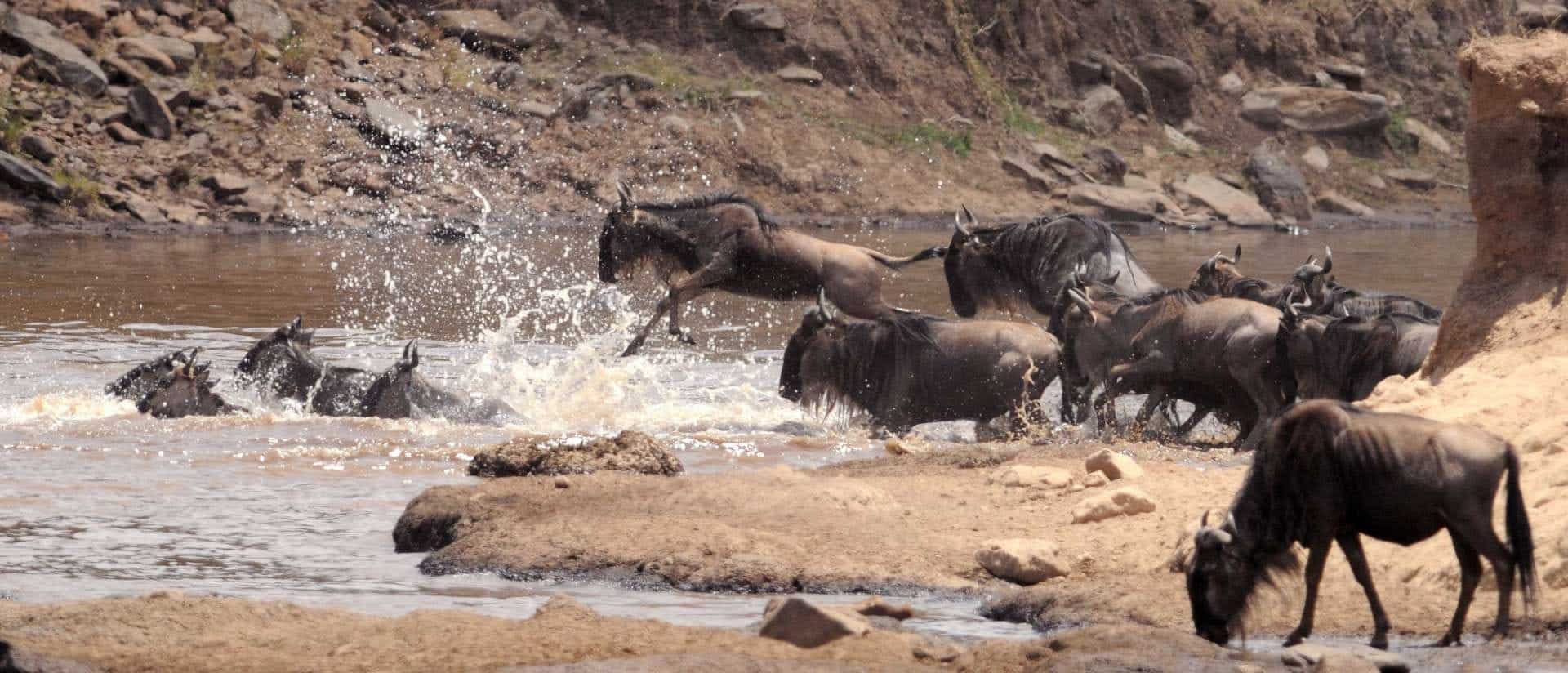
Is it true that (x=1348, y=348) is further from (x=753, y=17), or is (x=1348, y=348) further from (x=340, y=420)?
(x=753, y=17)

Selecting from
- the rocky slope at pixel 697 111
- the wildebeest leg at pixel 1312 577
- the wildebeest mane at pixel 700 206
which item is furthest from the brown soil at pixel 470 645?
the rocky slope at pixel 697 111

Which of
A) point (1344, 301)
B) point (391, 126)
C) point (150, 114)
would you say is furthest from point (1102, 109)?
point (1344, 301)

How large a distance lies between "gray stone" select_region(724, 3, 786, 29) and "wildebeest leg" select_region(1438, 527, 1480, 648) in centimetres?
2857

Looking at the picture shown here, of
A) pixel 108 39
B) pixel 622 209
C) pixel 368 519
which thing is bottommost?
pixel 368 519

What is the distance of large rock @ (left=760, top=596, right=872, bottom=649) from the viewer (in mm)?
6344

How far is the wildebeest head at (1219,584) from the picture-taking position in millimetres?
6469

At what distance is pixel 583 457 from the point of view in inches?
391

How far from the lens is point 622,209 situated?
16.0 meters

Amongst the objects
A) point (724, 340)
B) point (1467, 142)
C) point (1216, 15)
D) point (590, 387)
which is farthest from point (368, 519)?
point (1216, 15)

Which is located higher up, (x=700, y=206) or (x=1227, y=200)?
(x=1227, y=200)

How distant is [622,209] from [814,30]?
Result: 20020 mm

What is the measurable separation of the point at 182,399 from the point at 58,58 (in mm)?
16776

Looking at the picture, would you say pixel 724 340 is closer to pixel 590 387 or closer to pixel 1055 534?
pixel 590 387

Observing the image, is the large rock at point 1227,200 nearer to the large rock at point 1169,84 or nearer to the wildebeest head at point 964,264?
the large rock at point 1169,84
